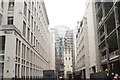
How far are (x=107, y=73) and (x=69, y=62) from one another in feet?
395

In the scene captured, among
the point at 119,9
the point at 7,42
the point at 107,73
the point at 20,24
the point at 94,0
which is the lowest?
the point at 107,73

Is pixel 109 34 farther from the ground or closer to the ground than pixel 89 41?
closer to the ground

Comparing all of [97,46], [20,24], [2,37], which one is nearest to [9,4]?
[20,24]

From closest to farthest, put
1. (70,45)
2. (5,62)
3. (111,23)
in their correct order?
(5,62), (111,23), (70,45)

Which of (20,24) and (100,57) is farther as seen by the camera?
(100,57)

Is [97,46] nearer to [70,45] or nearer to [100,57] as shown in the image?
[100,57]

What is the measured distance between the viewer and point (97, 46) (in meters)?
44.1

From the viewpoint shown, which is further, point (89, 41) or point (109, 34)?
point (89, 41)

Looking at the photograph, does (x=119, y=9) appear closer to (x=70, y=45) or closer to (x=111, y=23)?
(x=111, y=23)

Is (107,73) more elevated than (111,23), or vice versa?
(111,23)

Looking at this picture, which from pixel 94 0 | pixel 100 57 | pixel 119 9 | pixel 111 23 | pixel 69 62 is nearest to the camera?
pixel 119 9

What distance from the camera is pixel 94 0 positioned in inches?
1820

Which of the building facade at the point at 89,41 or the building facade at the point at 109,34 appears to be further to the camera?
the building facade at the point at 89,41

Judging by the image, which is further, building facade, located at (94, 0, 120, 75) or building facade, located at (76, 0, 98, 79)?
building facade, located at (76, 0, 98, 79)
